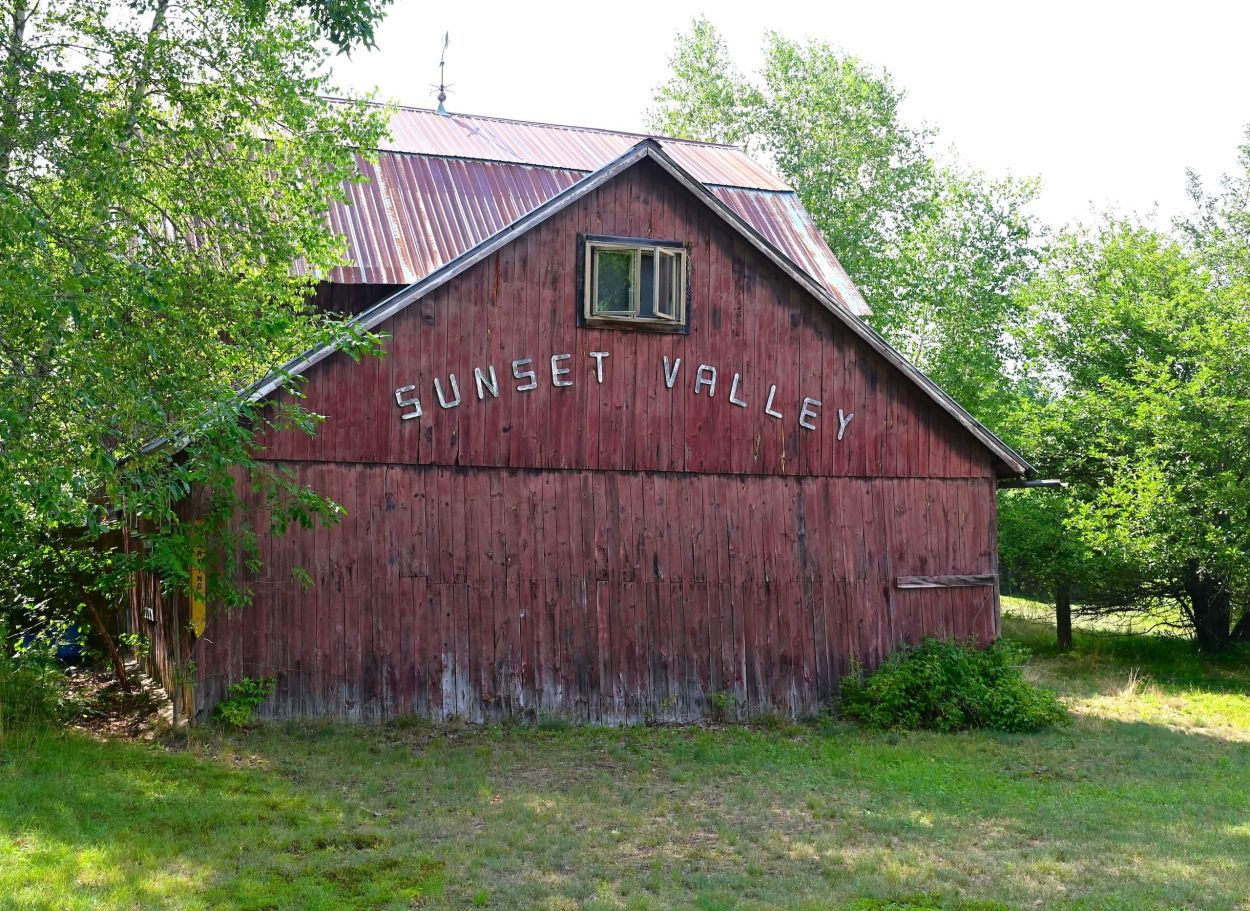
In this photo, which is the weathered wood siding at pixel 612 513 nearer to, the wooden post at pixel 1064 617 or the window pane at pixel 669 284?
the window pane at pixel 669 284

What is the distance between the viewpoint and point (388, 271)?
1596cm

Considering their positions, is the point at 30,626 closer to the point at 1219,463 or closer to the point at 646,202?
the point at 646,202

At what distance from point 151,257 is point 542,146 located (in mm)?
11030

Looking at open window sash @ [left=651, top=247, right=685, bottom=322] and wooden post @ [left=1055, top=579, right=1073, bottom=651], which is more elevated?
open window sash @ [left=651, top=247, right=685, bottom=322]

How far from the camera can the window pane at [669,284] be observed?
46.4 ft

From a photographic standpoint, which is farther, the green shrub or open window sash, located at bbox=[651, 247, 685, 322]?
open window sash, located at bbox=[651, 247, 685, 322]

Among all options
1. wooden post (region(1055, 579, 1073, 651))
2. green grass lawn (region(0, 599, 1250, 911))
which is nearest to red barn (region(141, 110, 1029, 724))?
green grass lawn (region(0, 599, 1250, 911))

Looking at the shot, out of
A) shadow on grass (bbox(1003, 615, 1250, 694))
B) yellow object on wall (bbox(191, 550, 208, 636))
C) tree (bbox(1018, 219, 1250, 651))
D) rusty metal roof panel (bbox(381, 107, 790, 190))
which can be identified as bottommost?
shadow on grass (bbox(1003, 615, 1250, 694))

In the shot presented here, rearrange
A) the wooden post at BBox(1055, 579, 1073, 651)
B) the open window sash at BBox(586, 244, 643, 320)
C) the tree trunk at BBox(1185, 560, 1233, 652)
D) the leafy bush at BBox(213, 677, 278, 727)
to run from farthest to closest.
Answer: the wooden post at BBox(1055, 579, 1073, 651)
the tree trunk at BBox(1185, 560, 1233, 652)
the open window sash at BBox(586, 244, 643, 320)
the leafy bush at BBox(213, 677, 278, 727)

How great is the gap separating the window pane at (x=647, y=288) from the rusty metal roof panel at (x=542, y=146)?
514cm

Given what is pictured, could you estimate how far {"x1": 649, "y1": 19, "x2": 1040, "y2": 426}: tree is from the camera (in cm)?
3030

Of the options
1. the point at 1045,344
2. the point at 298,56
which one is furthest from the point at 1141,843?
the point at 1045,344

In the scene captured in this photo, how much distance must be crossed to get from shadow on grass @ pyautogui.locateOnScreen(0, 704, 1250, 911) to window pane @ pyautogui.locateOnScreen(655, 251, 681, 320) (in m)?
4.95

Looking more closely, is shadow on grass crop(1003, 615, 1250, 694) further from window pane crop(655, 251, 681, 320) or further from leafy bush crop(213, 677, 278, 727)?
leafy bush crop(213, 677, 278, 727)
